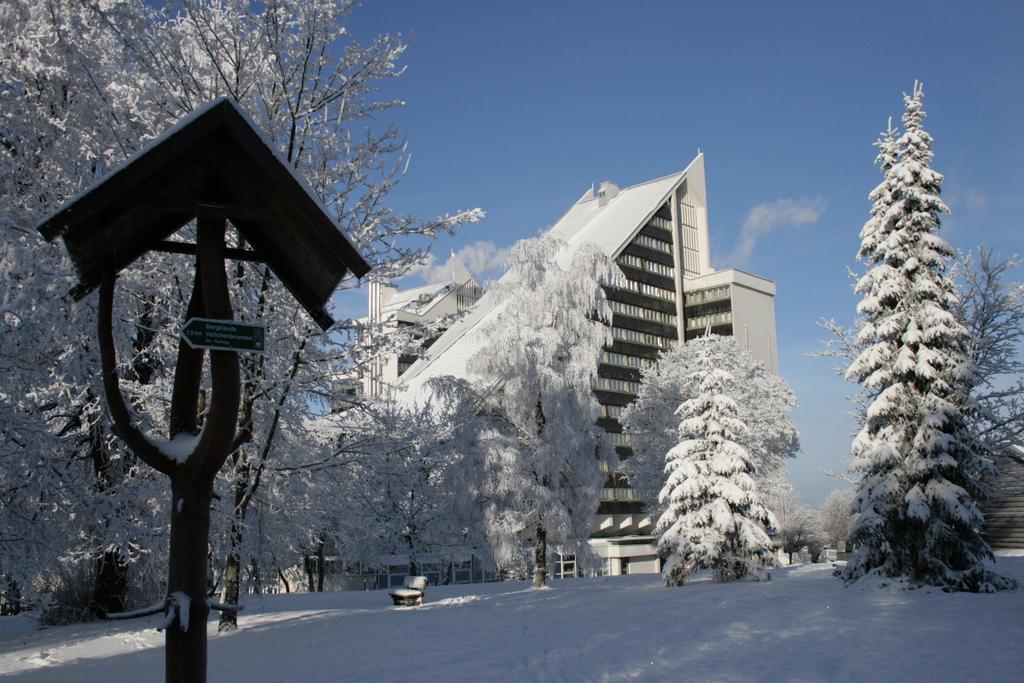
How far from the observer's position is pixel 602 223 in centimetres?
7912

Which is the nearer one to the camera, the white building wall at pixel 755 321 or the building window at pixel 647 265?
the building window at pixel 647 265

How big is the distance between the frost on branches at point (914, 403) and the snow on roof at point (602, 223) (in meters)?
45.8

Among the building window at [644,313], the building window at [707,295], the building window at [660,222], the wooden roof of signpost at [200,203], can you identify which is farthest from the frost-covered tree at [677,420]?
the building window at [707,295]

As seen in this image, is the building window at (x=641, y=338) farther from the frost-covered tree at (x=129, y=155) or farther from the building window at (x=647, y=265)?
the frost-covered tree at (x=129, y=155)

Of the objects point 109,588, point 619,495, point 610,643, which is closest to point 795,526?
point 619,495

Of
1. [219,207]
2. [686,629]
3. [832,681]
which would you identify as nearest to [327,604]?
[686,629]

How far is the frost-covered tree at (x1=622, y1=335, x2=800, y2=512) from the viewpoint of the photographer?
114 ft

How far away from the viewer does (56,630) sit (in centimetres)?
1353

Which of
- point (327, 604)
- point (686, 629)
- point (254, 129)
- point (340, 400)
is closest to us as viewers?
point (254, 129)

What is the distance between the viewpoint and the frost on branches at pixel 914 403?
15039 millimetres

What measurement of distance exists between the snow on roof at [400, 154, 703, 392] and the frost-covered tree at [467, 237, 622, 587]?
34384mm

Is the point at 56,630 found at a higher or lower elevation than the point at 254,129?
lower

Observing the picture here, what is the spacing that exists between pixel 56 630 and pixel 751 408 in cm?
2883

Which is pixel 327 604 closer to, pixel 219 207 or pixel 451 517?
pixel 451 517
